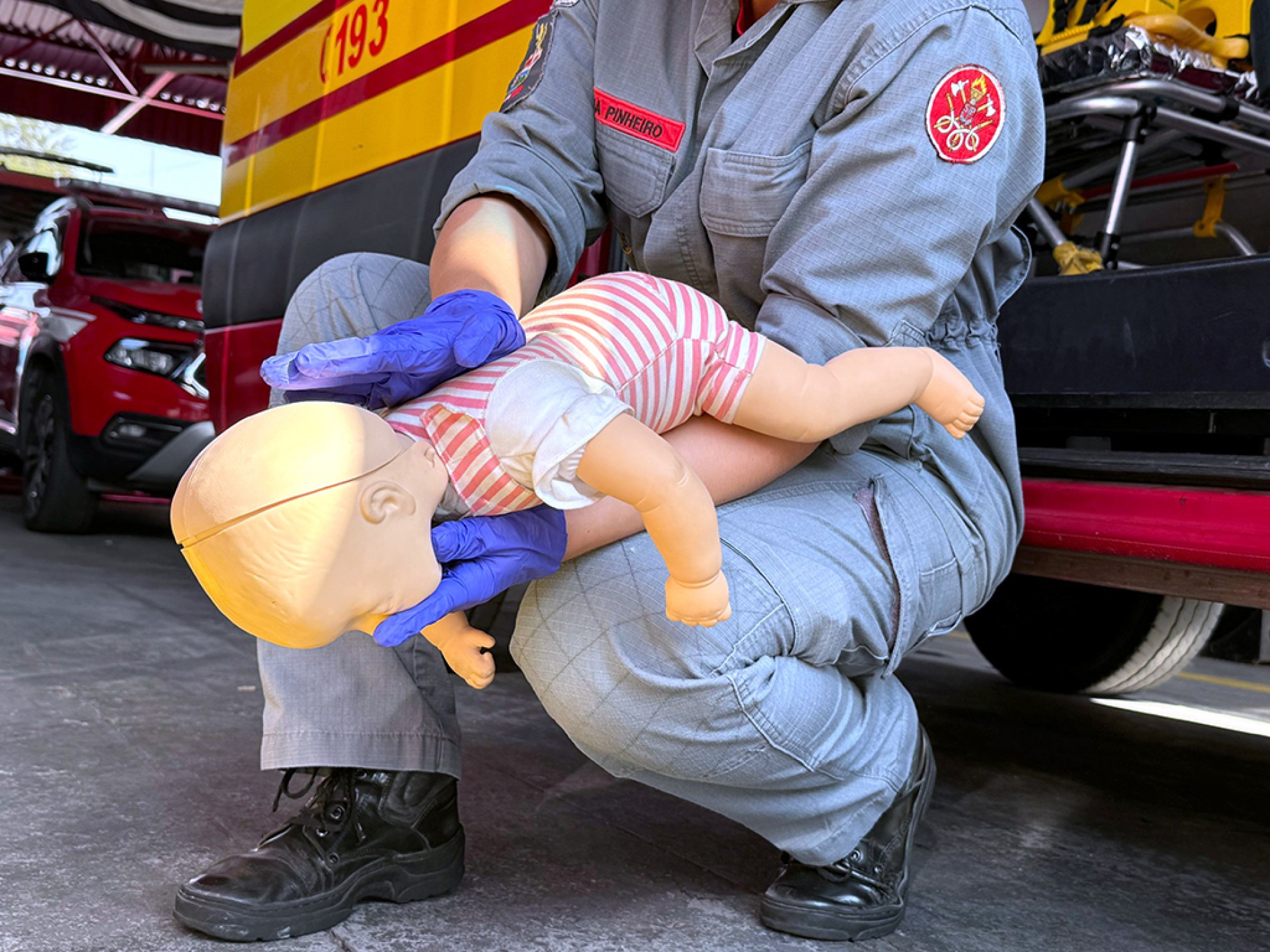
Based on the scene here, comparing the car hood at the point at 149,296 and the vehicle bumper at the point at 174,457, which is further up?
the car hood at the point at 149,296

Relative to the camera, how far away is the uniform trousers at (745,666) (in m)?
1.16

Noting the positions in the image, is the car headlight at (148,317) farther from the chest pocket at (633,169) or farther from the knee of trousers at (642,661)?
the knee of trousers at (642,661)

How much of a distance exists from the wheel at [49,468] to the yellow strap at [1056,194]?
3.59m

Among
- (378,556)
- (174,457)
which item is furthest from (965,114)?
(174,457)

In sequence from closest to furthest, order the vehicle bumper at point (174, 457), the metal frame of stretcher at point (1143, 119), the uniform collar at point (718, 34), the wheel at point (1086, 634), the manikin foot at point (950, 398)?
the manikin foot at point (950, 398) < the uniform collar at point (718, 34) < the metal frame of stretcher at point (1143, 119) < the wheel at point (1086, 634) < the vehicle bumper at point (174, 457)

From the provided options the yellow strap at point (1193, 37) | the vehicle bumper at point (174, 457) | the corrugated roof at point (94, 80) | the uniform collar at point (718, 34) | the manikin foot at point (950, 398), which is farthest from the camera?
the corrugated roof at point (94, 80)

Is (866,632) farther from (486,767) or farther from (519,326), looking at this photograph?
(486,767)

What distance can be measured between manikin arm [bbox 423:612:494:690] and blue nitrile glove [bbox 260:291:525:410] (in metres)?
0.21

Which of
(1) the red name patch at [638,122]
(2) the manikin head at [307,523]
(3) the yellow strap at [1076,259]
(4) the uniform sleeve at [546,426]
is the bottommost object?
(2) the manikin head at [307,523]

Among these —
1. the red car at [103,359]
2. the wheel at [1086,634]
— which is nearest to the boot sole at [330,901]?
the wheel at [1086,634]

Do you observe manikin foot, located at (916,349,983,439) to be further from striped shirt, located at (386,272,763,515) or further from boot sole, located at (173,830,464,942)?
boot sole, located at (173,830,464,942)

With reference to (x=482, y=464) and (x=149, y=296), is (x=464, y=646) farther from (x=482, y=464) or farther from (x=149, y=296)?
(x=149, y=296)

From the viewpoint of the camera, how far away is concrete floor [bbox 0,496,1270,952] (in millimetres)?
1280

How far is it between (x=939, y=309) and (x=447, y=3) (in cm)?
154
